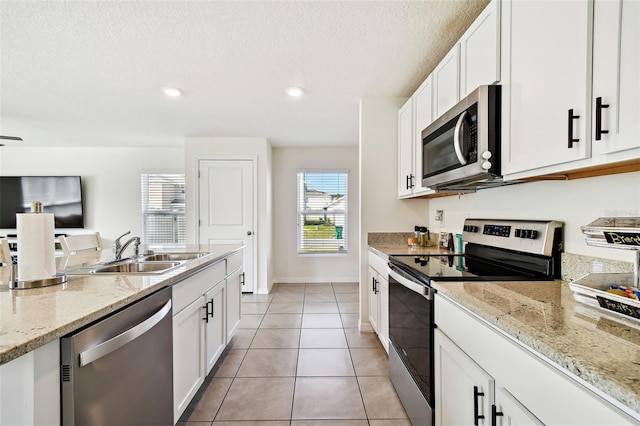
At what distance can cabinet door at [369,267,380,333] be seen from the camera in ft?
8.26

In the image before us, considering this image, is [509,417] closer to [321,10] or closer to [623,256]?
[623,256]

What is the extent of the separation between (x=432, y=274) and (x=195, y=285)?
1.34 m

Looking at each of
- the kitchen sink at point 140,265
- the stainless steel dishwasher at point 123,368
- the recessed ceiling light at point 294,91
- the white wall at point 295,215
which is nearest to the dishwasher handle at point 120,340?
the stainless steel dishwasher at point 123,368

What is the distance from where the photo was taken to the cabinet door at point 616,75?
0.77 metres

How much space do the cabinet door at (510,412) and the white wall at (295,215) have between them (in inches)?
162

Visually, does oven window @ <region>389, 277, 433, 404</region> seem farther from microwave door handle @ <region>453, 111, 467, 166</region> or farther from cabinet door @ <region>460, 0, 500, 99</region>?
cabinet door @ <region>460, 0, 500, 99</region>

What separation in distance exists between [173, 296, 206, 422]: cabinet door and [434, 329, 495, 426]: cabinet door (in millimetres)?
1272

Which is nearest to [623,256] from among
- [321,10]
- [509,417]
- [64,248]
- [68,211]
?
[509,417]

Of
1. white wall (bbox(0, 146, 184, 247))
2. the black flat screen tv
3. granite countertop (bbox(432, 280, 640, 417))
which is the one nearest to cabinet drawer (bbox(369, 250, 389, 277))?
granite countertop (bbox(432, 280, 640, 417))

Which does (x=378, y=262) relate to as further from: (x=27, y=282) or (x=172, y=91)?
(x=172, y=91)

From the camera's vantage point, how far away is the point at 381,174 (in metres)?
2.87

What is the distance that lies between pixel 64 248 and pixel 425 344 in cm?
274

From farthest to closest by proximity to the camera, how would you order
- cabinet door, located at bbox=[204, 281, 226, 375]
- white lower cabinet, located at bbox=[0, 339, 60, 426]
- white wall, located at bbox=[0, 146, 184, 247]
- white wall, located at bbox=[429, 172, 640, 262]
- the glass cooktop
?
1. white wall, located at bbox=[0, 146, 184, 247]
2. cabinet door, located at bbox=[204, 281, 226, 375]
3. the glass cooktop
4. white wall, located at bbox=[429, 172, 640, 262]
5. white lower cabinet, located at bbox=[0, 339, 60, 426]

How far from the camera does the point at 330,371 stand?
86.3 inches
